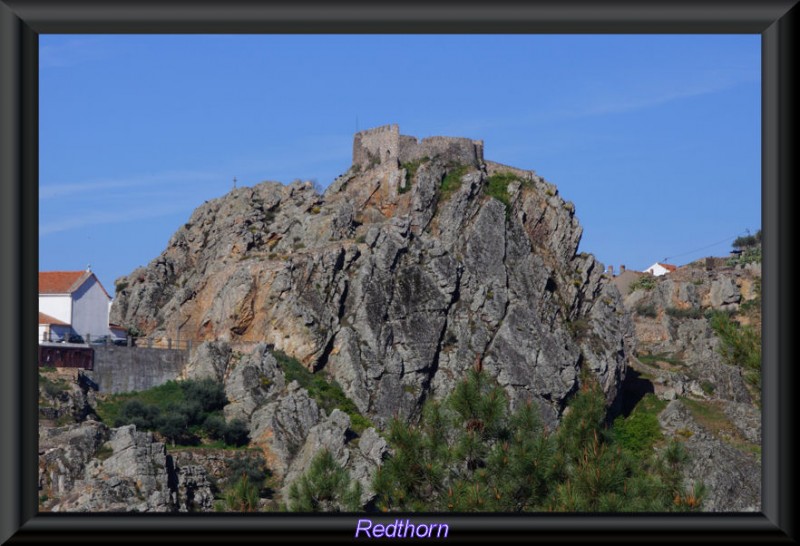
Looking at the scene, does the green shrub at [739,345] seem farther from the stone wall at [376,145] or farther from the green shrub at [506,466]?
the stone wall at [376,145]

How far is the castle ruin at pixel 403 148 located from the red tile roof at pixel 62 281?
19773 mm

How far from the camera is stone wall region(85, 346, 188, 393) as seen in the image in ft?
169

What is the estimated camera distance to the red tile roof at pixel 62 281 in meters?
53.7

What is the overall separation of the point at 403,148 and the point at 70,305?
23071 millimetres

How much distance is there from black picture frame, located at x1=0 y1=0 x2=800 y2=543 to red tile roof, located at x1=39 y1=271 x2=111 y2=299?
48.7 m

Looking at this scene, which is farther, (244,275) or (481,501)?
(244,275)

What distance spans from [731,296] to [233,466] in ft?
182

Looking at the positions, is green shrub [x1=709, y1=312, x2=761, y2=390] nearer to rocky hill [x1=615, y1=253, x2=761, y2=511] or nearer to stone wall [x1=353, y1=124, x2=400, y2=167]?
rocky hill [x1=615, y1=253, x2=761, y2=511]
